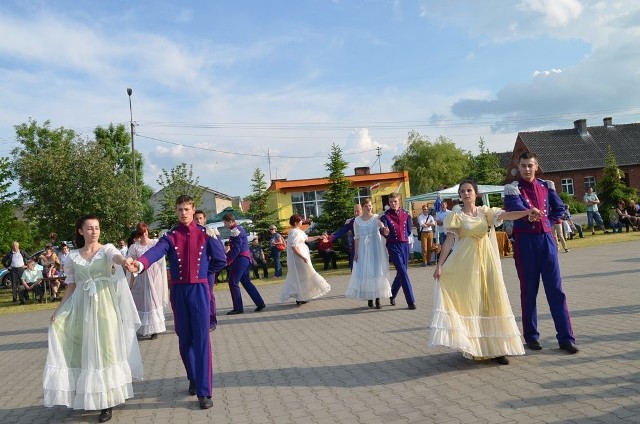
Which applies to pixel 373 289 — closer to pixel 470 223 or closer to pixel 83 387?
pixel 470 223

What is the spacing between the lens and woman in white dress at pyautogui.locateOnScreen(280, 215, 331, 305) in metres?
12.8

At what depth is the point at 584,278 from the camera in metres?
13.1

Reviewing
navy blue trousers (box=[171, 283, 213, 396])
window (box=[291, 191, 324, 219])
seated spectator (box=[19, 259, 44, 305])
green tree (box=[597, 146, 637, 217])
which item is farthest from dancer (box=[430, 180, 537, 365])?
window (box=[291, 191, 324, 219])

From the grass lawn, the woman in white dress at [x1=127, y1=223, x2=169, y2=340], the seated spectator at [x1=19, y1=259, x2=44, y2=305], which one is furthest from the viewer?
the seated spectator at [x1=19, y1=259, x2=44, y2=305]

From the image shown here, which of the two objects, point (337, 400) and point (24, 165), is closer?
point (337, 400)

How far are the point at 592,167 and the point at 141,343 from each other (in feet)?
188

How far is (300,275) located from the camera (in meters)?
12.9

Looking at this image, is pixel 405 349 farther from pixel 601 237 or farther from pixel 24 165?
pixel 24 165

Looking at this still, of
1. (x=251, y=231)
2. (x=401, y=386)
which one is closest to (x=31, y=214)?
(x=251, y=231)

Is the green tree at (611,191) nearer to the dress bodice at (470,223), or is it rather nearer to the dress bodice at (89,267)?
the dress bodice at (470,223)

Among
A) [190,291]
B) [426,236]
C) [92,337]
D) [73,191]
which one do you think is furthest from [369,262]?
[73,191]

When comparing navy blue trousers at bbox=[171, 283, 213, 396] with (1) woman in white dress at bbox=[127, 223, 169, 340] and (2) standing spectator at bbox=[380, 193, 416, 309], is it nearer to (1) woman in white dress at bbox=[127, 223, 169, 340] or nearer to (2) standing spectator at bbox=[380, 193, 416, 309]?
(1) woman in white dress at bbox=[127, 223, 169, 340]

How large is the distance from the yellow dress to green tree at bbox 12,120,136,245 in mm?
20490

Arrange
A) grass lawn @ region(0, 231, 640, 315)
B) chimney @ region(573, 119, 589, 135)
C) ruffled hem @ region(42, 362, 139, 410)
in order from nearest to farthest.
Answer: ruffled hem @ region(42, 362, 139, 410) → grass lawn @ region(0, 231, 640, 315) → chimney @ region(573, 119, 589, 135)
